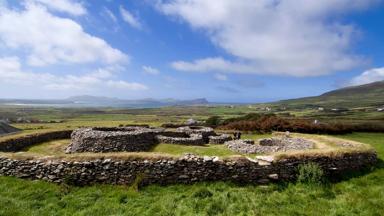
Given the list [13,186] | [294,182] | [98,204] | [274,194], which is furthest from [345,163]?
[13,186]

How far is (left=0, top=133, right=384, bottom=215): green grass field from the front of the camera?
11.5 metres

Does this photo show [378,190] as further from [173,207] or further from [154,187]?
[154,187]

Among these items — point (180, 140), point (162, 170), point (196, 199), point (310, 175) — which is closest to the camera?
point (196, 199)

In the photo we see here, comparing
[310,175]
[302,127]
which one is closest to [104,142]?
[310,175]

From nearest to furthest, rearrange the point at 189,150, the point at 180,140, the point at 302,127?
the point at 189,150 → the point at 180,140 → the point at 302,127

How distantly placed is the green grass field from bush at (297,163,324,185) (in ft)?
1.43

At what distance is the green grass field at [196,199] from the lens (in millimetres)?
11453

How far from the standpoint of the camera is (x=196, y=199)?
12.4 meters

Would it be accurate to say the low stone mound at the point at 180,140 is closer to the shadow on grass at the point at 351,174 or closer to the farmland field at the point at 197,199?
the farmland field at the point at 197,199

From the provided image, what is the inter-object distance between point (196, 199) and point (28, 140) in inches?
785

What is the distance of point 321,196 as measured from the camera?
12844mm

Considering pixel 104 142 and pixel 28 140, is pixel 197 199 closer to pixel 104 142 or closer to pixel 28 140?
pixel 104 142

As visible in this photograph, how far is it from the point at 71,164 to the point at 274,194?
9.73 meters

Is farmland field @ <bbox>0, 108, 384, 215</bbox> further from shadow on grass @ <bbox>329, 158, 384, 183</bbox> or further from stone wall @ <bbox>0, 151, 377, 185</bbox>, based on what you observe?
stone wall @ <bbox>0, 151, 377, 185</bbox>
